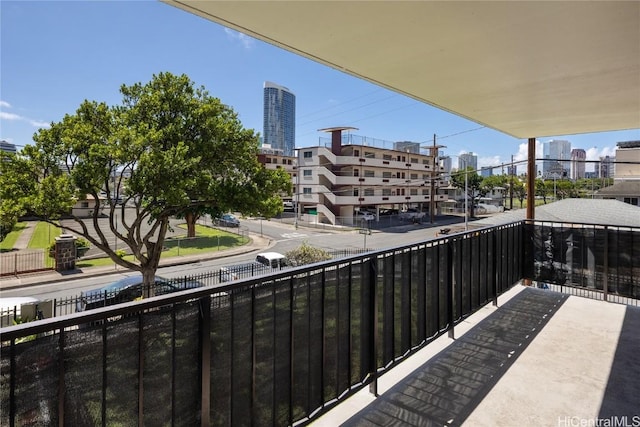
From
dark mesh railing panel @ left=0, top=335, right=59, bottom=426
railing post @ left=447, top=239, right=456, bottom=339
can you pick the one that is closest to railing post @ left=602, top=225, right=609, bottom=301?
railing post @ left=447, top=239, right=456, bottom=339

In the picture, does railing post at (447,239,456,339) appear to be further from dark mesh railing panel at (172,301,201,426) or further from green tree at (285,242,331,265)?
green tree at (285,242,331,265)

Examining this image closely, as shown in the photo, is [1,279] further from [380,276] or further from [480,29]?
[480,29]

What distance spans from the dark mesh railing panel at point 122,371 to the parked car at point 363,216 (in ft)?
117

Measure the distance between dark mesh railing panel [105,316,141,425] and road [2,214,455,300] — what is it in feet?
13.6

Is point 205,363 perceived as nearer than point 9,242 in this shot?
Yes

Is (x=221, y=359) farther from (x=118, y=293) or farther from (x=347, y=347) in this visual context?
(x=118, y=293)

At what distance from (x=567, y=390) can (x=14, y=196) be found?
1254 cm

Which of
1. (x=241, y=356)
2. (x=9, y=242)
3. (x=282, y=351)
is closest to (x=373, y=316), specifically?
(x=282, y=351)

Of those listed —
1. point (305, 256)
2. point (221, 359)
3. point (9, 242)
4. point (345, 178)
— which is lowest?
point (9, 242)

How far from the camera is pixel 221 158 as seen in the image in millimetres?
12117

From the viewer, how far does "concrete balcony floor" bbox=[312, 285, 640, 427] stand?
270 centimetres

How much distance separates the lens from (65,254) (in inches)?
634

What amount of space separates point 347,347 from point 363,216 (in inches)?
1420

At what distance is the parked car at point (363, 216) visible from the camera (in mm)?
37047
